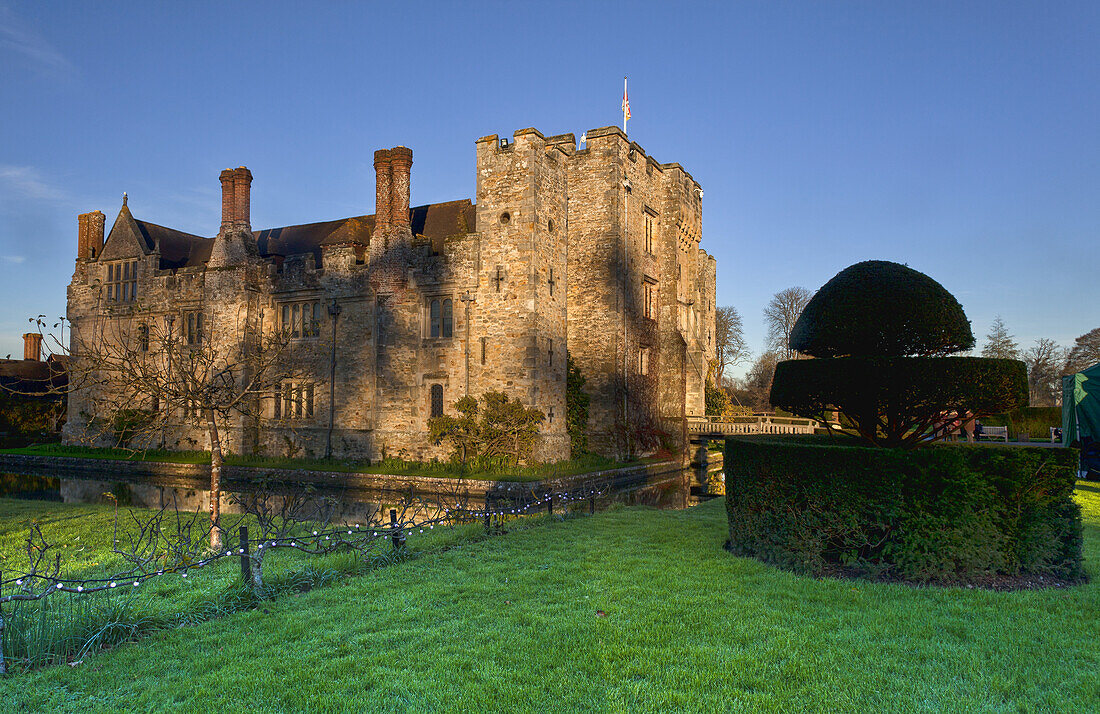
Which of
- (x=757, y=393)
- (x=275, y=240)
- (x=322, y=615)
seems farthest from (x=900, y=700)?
(x=757, y=393)

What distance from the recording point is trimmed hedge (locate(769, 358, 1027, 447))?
824 centimetres

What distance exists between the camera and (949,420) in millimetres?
8547

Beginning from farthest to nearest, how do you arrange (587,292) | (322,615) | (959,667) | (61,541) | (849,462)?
(587,292)
(61,541)
(849,462)
(322,615)
(959,667)

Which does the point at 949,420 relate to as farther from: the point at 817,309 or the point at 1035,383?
the point at 1035,383

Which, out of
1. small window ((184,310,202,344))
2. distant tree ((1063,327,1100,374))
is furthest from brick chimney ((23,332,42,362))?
distant tree ((1063,327,1100,374))

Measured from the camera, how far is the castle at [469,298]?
78.5ft

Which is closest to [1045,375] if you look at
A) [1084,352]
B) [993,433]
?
[1084,352]

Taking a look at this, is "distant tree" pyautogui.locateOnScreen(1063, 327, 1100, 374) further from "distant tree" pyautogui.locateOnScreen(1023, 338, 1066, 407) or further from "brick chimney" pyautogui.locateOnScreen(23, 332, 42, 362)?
"brick chimney" pyautogui.locateOnScreen(23, 332, 42, 362)

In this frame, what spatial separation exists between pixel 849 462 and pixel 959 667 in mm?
3091

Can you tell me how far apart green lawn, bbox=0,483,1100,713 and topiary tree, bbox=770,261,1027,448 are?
2.37 m

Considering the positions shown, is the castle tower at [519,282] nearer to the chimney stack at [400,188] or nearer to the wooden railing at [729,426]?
the chimney stack at [400,188]

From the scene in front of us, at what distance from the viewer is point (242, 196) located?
28.7 m

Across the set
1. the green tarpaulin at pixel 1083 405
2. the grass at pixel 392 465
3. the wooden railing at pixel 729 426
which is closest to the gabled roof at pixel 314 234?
the grass at pixel 392 465

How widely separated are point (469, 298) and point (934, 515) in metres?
18.7
